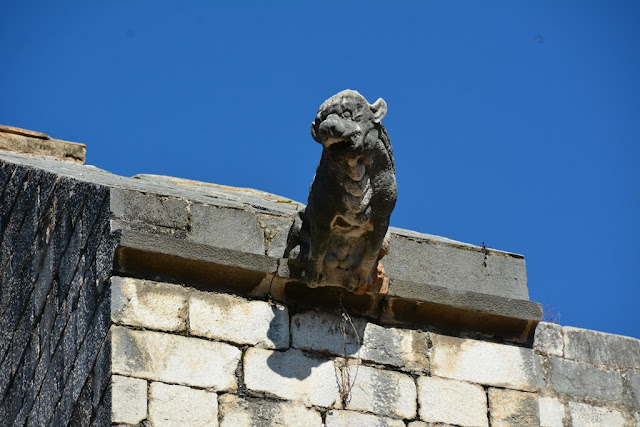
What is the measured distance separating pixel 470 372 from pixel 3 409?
277cm

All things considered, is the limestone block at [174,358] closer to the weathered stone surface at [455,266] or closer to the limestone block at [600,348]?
the weathered stone surface at [455,266]

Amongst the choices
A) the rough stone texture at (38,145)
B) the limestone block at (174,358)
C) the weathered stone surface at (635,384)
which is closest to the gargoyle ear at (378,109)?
the limestone block at (174,358)

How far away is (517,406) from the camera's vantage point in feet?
23.4

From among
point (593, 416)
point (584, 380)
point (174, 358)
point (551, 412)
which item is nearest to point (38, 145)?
point (174, 358)

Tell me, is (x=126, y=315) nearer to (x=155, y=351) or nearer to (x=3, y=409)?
(x=155, y=351)

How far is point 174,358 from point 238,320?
424mm

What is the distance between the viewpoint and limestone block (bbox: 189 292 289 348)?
661cm

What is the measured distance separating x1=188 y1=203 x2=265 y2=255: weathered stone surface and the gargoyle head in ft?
3.10

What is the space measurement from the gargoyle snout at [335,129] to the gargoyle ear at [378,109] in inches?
6.1

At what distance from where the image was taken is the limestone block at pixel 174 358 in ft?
20.7

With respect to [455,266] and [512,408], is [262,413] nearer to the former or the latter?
[512,408]

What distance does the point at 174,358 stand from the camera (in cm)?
645

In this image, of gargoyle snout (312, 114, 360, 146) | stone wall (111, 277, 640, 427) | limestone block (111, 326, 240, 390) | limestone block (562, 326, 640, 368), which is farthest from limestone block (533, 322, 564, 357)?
gargoyle snout (312, 114, 360, 146)

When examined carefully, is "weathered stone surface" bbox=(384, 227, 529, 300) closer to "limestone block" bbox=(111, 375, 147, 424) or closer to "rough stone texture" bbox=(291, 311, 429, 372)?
"rough stone texture" bbox=(291, 311, 429, 372)
